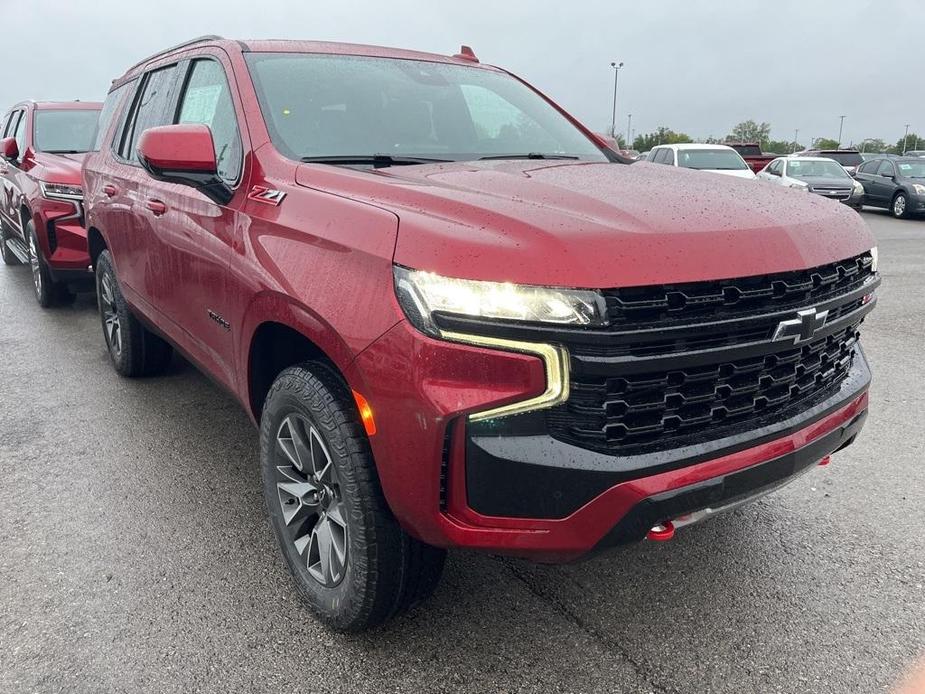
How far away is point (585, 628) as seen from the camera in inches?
94.7

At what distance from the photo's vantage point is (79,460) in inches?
143

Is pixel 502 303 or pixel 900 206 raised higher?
pixel 502 303

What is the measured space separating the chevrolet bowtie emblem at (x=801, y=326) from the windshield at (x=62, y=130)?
7440 mm

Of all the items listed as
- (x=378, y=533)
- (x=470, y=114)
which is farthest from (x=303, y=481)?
(x=470, y=114)

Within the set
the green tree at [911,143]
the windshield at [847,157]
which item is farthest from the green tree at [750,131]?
the windshield at [847,157]

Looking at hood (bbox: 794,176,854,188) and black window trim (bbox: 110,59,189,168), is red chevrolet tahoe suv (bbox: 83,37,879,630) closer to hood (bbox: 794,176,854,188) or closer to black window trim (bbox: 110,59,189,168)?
black window trim (bbox: 110,59,189,168)

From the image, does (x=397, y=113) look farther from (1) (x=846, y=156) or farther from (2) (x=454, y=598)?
(1) (x=846, y=156)

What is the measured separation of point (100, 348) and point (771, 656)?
5073mm

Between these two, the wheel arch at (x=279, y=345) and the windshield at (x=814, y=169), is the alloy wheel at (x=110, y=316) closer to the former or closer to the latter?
the wheel arch at (x=279, y=345)

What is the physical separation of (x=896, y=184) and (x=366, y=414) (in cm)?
1900

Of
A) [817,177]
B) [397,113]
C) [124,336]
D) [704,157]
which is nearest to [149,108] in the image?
[124,336]

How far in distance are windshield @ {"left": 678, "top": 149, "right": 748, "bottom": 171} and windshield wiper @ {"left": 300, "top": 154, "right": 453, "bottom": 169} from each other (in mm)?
13419

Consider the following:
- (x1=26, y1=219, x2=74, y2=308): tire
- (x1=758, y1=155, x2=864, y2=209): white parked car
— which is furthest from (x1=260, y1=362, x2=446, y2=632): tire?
(x1=758, y1=155, x2=864, y2=209): white parked car

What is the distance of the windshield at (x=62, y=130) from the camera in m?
7.55
